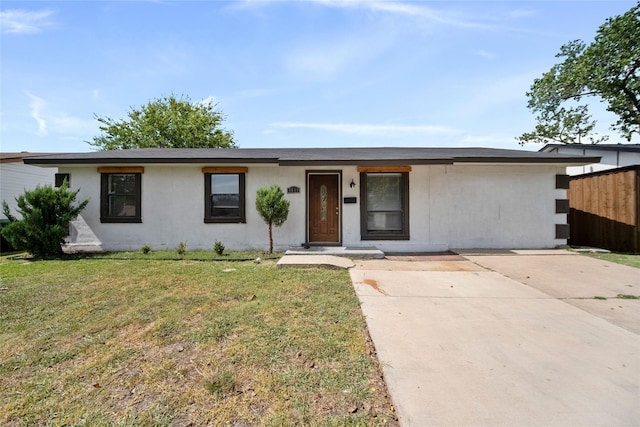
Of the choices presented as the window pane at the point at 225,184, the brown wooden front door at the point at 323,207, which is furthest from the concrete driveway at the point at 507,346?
the window pane at the point at 225,184

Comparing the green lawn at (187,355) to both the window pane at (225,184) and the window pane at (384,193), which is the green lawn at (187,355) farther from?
the window pane at (384,193)

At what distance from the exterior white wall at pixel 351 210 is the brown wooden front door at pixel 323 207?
0.25m

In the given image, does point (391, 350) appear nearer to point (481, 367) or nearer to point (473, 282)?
point (481, 367)

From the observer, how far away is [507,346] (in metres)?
2.67

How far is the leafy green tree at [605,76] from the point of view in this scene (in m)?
15.0

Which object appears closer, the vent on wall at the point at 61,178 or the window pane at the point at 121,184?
the vent on wall at the point at 61,178

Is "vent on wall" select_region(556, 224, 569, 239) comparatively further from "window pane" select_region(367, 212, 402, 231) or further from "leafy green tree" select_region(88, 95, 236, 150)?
"leafy green tree" select_region(88, 95, 236, 150)

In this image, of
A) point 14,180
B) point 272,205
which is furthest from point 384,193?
point 14,180

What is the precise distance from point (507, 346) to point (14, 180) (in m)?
18.1

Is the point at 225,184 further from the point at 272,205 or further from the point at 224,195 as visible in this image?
the point at 272,205

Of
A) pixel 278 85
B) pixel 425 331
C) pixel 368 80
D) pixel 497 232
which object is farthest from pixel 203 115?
pixel 425 331

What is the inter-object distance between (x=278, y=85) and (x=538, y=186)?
9886 millimetres

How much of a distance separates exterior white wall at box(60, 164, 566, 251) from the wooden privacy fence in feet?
4.61

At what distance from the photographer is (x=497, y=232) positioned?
321 inches
